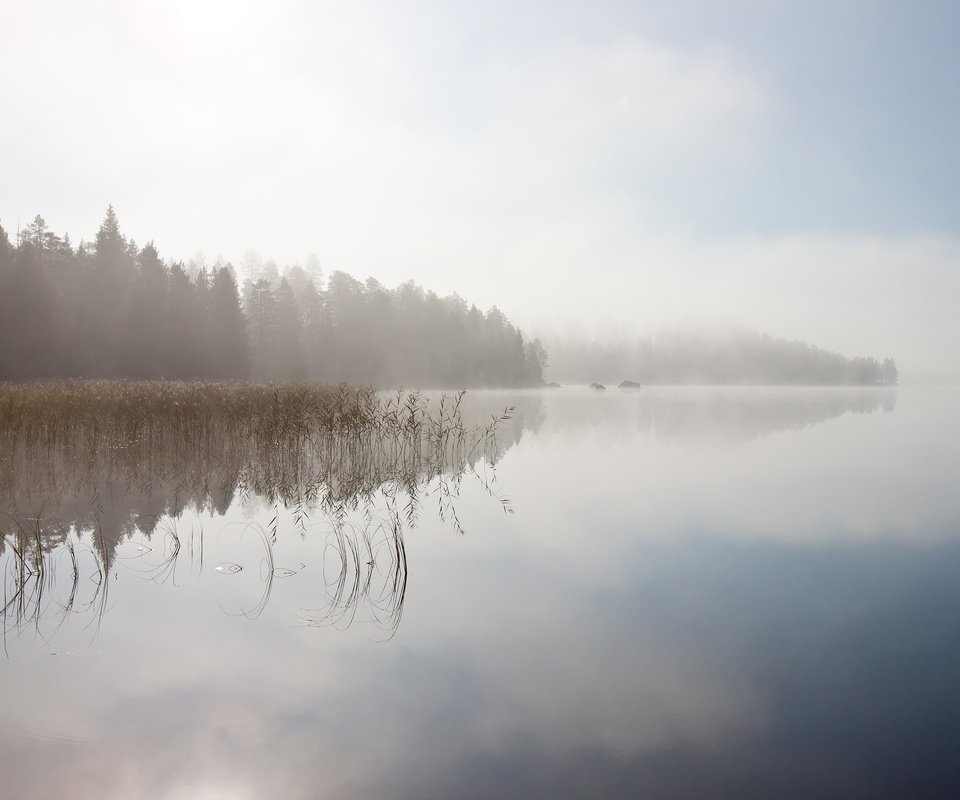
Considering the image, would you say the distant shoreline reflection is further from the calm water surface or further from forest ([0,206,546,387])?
forest ([0,206,546,387])

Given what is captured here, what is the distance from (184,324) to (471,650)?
158ft

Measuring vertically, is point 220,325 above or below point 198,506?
above

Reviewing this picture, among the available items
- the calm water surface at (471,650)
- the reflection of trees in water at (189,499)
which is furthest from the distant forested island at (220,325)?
the calm water surface at (471,650)

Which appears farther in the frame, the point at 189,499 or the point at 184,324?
the point at 184,324

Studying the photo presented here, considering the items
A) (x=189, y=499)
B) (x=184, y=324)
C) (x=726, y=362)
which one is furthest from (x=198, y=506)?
(x=726, y=362)

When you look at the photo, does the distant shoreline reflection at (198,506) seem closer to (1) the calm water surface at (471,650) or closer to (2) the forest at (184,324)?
(1) the calm water surface at (471,650)

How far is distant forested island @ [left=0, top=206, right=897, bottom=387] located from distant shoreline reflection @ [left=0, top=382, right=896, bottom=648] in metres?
32.0

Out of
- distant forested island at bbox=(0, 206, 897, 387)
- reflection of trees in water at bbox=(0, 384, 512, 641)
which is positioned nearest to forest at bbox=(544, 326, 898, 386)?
distant forested island at bbox=(0, 206, 897, 387)

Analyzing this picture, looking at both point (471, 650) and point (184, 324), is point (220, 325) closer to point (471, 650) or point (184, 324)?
point (184, 324)

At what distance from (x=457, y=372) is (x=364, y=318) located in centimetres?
1325

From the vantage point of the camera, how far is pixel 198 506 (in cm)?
952

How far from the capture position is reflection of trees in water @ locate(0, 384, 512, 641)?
19.6 feet

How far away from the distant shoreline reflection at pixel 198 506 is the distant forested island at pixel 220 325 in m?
32.0

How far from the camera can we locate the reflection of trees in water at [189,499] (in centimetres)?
598
